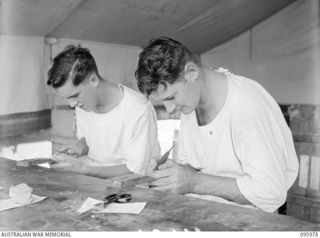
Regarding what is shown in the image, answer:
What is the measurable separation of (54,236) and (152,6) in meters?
1.62

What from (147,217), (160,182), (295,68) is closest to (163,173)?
(160,182)

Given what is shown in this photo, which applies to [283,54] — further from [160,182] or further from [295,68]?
[160,182]

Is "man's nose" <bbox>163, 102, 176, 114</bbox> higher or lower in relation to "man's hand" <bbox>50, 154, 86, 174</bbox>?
higher

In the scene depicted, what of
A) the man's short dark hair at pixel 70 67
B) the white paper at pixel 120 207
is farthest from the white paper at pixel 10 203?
the man's short dark hair at pixel 70 67

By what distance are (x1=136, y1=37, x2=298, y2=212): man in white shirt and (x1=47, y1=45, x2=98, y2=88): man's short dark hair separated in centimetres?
71

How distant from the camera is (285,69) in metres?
3.55

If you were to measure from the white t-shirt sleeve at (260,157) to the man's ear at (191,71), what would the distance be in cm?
23

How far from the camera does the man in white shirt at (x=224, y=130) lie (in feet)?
4.50

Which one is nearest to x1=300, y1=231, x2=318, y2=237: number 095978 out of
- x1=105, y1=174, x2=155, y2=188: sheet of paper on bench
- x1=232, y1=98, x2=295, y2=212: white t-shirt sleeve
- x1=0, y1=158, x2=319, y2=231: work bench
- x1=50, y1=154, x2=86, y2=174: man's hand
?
x1=0, y1=158, x2=319, y2=231: work bench

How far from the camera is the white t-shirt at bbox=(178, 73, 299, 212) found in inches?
53.9

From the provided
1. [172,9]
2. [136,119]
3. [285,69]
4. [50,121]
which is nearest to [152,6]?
[172,9]

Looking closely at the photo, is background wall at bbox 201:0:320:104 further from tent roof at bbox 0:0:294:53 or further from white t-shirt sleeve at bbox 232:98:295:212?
white t-shirt sleeve at bbox 232:98:295:212

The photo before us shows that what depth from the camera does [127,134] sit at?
2.07m

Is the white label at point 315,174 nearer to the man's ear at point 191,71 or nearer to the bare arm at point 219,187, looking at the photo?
the bare arm at point 219,187
